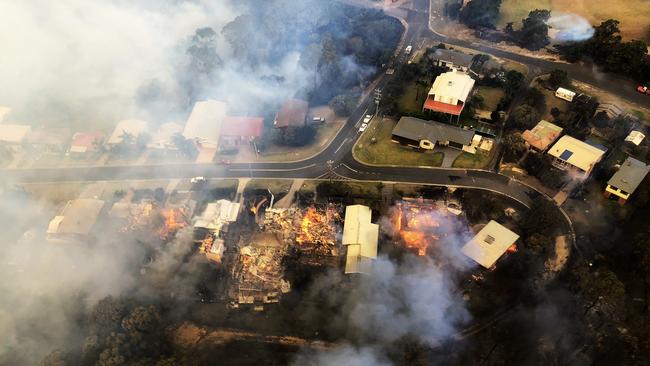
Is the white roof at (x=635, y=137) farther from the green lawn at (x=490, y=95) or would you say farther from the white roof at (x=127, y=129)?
the white roof at (x=127, y=129)

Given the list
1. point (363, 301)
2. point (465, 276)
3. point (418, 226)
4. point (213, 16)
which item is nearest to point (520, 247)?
point (465, 276)

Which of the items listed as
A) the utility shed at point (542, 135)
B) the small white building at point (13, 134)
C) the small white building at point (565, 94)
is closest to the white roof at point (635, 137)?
the utility shed at point (542, 135)

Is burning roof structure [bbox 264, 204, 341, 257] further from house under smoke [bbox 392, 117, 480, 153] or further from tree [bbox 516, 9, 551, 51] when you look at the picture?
tree [bbox 516, 9, 551, 51]

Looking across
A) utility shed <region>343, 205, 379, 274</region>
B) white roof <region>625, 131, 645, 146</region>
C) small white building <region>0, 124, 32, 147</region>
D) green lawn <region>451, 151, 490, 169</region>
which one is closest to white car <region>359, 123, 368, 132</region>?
green lawn <region>451, 151, 490, 169</region>

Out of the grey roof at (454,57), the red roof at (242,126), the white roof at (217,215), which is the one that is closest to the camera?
the white roof at (217,215)

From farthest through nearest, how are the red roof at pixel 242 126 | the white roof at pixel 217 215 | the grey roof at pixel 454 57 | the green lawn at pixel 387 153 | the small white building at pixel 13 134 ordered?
the grey roof at pixel 454 57
the small white building at pixel 13 134
the red roof at pixel 242 126
the green lawn at pixel 387 153
the white roof at pixel 217 215

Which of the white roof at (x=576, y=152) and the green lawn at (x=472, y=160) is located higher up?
the white roof at (x=576, y=152)

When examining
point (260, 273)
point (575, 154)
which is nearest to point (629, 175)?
point (575, 154)

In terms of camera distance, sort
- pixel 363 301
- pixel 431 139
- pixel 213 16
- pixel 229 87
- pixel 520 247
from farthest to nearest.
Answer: pixel 213 16, pixel 229 87, pixel 431 139, pixel 520 247, pixel 363 301

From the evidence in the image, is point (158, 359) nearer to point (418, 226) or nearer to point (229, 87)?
point (418, 226)
